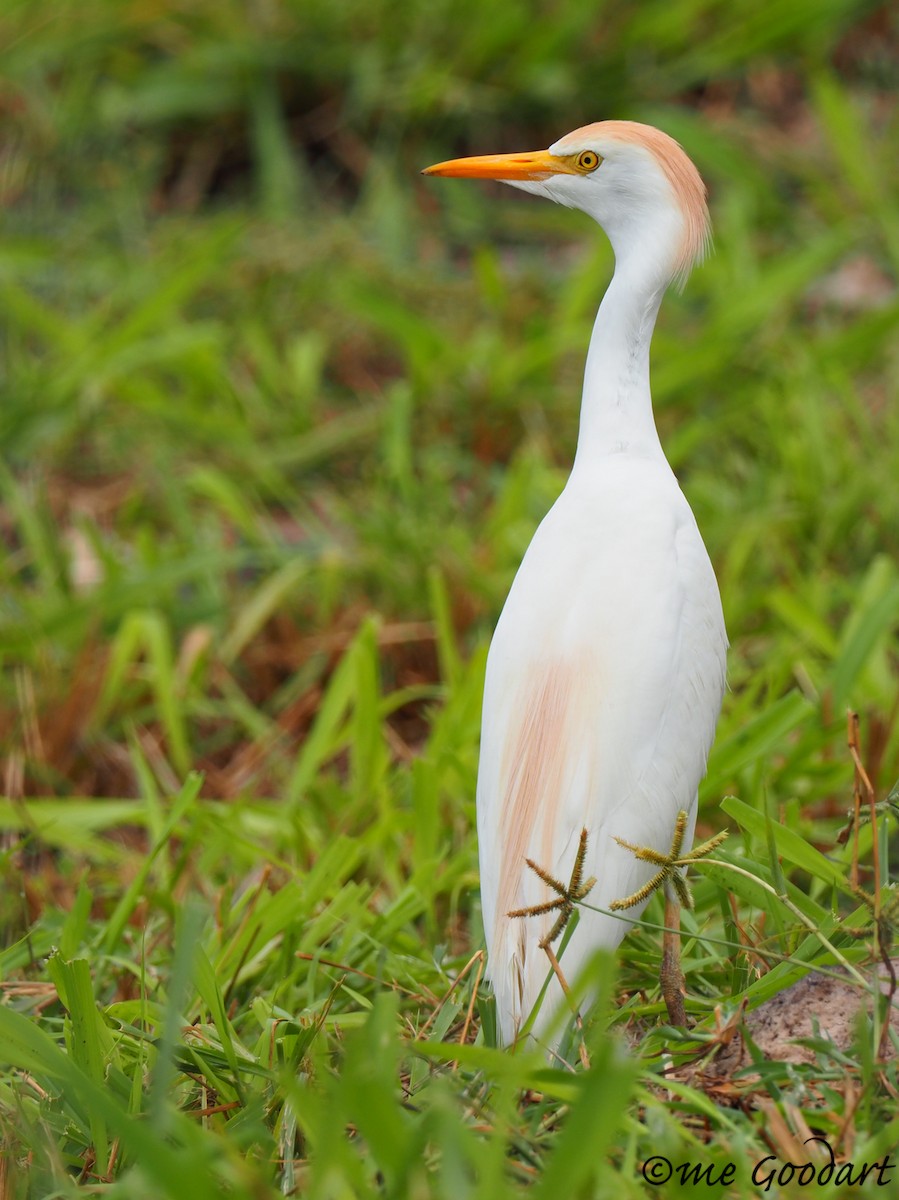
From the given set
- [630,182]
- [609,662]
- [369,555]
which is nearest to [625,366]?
[630,182]

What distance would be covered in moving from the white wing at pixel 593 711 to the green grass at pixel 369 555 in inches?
4.6

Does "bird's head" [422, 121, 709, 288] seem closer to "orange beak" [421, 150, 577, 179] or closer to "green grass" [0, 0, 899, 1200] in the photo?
"orange beak" [421, 150, 577, 179]

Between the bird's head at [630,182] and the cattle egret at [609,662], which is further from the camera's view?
the bird's head at [630,182]

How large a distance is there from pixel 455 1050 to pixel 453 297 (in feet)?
9.23

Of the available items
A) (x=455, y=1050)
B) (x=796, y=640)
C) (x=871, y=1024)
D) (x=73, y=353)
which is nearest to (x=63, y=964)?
(x=455, y=1050)

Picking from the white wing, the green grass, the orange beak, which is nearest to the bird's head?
the orange beak

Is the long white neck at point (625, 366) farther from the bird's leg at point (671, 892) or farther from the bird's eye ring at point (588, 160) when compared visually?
the bird's leg at point (671, 892)

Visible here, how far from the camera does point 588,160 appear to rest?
64.4 inches

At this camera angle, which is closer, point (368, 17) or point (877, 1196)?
point (877, 1196)

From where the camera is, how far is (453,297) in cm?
380

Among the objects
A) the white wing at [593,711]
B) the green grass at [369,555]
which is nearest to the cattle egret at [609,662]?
the white wing at [593,711]

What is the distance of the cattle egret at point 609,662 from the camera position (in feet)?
4.83

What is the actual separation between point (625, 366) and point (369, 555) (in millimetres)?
1355

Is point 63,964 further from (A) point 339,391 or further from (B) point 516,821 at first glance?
(A) point 339,391
